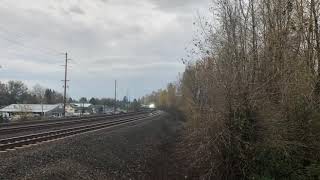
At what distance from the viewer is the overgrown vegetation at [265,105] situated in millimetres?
17078

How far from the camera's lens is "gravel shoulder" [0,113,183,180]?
668 inches

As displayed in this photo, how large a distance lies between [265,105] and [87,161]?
350 inches

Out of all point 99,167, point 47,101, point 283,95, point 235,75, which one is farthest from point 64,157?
point 47,101

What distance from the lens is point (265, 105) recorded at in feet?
58.3

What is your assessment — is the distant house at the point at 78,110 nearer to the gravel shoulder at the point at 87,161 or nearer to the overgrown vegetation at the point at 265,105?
the gravel shoulder at the point at 87,161

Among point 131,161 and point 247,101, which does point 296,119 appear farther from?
point 131,161

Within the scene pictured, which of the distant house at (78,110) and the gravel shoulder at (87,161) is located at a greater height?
the distant house at (78,110)

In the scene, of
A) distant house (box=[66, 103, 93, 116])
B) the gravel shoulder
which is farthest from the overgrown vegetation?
distant house (box=[66, 103, 93, 116])

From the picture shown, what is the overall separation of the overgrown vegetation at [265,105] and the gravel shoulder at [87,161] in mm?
4603

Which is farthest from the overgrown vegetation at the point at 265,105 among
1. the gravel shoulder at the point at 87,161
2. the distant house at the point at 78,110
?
the distant house at the point at 78,110

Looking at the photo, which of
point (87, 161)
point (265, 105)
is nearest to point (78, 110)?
point (87, 161)

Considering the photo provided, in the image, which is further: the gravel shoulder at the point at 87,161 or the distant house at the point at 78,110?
the distant house at the point at 78,110

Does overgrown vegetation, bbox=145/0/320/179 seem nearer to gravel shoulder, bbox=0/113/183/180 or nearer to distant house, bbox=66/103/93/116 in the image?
gravel shoulder, bbox=0/113/183/180

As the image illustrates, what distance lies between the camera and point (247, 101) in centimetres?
1762
